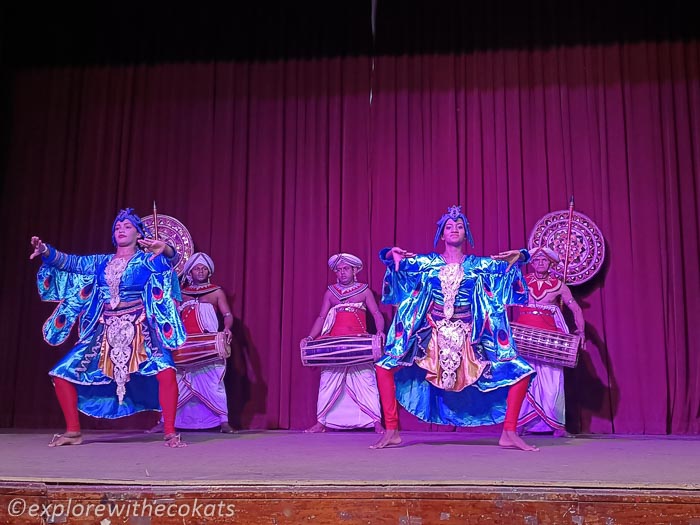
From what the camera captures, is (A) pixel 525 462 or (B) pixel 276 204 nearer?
(A) pixel 525 462

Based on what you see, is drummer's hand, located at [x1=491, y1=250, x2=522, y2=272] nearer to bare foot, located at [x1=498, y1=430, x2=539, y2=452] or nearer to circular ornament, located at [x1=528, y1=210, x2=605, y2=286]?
bare foot, located at [x1=498, y1=430, x2=539, y2=452]

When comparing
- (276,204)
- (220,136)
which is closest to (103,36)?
(220,136)

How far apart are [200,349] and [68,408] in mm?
1264

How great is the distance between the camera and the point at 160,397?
15.8 ft

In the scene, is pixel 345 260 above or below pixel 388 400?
above

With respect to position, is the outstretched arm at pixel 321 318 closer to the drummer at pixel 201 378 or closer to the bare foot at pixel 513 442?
the drummer at pixel 201 378

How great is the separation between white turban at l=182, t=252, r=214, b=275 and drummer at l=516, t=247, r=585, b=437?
2.55 metres

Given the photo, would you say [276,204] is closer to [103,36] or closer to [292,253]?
[292,253]

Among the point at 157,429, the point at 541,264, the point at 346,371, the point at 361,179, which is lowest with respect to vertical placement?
the point at 157,429

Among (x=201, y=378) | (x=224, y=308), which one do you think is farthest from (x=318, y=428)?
(x=224, y=308)

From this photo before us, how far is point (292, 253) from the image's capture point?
21.8ft

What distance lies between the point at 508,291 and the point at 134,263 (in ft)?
7.85

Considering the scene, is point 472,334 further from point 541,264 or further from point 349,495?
point 349,495

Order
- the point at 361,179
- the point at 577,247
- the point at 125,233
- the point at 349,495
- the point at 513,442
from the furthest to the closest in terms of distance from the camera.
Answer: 1. the point at 361,179
2. the point at 577,247
3. the point at 125,233
4. the point at 513,442
5. the point at 349,495
